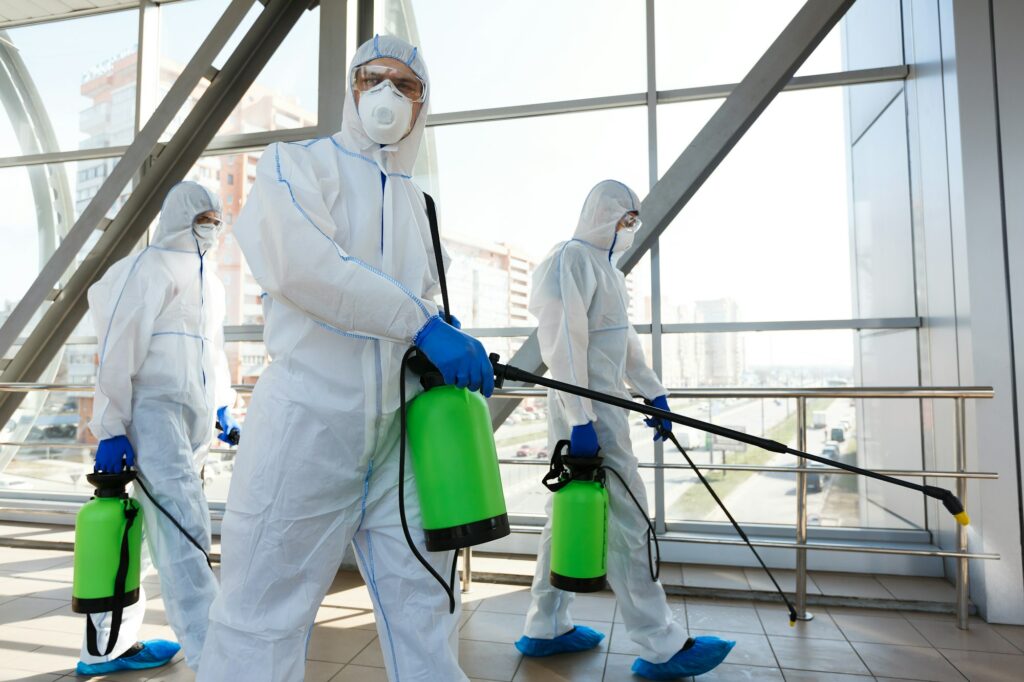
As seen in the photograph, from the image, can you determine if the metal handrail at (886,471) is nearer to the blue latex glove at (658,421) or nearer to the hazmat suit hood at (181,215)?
the blue latex glove at (658,421)

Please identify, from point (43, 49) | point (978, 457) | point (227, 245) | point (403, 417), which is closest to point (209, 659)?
point (403, 417)

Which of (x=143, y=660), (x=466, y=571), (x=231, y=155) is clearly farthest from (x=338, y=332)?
(x=231, y=155)

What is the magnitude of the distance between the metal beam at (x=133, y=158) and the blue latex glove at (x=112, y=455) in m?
1.59

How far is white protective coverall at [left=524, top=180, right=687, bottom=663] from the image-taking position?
187cm

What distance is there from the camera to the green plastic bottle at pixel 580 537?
1.78 meters

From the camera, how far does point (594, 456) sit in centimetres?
188

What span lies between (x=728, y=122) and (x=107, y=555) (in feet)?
8.66

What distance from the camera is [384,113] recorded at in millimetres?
1113

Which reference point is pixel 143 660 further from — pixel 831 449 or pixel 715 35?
pixel 715 35

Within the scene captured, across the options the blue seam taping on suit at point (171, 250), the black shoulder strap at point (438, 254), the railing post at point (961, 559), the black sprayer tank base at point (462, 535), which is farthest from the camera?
the railing post at point (961, 559)

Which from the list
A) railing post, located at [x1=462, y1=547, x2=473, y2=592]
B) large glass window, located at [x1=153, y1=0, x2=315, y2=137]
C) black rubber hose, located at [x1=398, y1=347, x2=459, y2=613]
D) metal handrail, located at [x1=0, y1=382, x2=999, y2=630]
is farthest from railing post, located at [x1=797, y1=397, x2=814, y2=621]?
large glass window, located at [x1=153, y1=0, x2=315, y2=137]

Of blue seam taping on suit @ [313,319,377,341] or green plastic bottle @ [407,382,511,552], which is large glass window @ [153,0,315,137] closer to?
blue seam taping on suit @ [313,319,377,341]

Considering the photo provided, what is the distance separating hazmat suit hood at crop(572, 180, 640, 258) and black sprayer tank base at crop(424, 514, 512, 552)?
1.28 m

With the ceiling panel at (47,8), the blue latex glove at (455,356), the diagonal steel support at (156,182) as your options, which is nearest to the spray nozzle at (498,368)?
the blue latex glove at (455,356)
